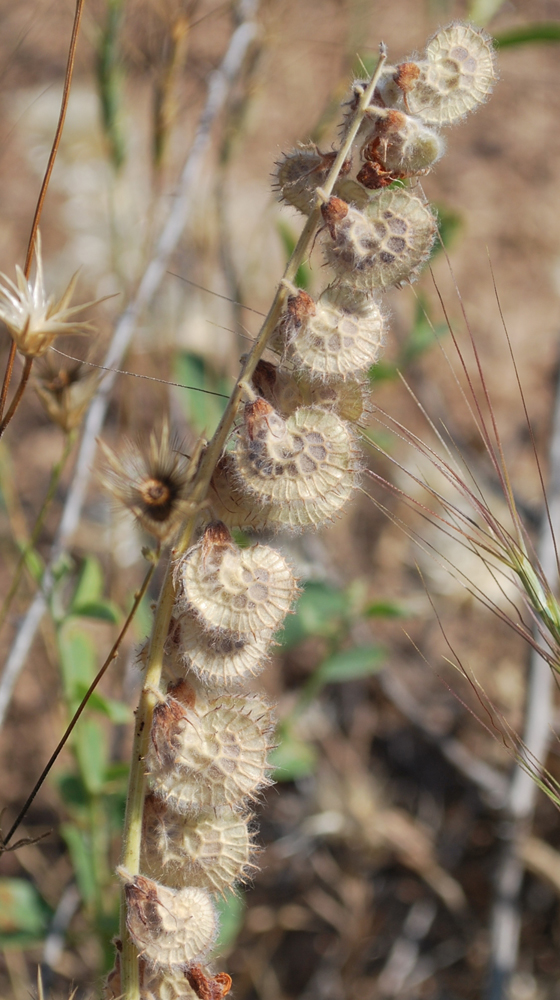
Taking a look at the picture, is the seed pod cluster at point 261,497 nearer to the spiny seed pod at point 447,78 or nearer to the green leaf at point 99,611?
the spiny seed pod at point 447,78

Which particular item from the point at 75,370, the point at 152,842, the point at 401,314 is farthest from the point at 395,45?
the point at 152,842

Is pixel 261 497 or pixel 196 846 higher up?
pixel 261 497

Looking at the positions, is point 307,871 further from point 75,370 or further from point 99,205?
point 99,205

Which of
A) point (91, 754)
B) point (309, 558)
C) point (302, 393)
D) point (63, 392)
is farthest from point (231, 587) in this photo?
point (309, 558)

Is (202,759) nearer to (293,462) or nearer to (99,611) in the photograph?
(293,462)

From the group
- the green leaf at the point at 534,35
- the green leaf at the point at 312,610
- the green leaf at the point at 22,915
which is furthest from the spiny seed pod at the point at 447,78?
the green leaf at the point at 22,915

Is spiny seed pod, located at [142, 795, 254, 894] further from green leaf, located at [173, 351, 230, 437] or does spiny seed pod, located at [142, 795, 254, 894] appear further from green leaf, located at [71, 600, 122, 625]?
green leaf, located at [173, 351, 230, 437]
